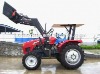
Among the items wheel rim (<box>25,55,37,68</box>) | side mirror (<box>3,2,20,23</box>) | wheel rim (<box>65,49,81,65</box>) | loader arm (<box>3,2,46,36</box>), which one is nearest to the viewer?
wheel rim (<box>25,55,37,68</box>)

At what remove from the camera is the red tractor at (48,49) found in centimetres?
1259

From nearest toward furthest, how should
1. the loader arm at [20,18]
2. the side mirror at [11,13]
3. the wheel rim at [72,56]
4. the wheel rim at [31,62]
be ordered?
the wheel rim at [31,62] < the wheel rim at [72,56] < the loader arm at [20,18] < the side mirror at [11,13]

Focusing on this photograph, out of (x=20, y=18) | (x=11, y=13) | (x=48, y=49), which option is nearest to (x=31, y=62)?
(x=48, y=49)

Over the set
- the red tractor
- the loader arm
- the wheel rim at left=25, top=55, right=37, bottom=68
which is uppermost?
the loader arm

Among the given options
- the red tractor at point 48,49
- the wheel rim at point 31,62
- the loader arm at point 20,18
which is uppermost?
the loader arm at point 20,18

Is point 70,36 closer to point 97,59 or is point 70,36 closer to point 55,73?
point 55,73

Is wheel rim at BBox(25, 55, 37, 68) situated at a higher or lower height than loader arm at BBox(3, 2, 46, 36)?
lower

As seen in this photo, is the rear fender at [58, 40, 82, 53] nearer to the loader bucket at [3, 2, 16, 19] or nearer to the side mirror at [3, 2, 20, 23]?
the side mirror at [3, 2, 20, 23]

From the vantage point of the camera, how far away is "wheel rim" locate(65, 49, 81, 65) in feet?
41.6

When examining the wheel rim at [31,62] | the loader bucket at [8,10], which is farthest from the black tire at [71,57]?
the loader bucket at [8,10]

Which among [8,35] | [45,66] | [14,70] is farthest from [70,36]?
[8,35]

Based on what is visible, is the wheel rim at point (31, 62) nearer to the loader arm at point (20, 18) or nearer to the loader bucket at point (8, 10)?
the loader arm at point (20, 18)

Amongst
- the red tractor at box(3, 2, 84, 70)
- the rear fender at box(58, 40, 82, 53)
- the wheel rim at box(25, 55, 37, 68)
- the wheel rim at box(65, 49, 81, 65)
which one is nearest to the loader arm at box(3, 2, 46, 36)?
the red tractor at box(3, 2, 84, 70)

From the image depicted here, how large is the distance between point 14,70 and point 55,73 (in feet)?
5.79
